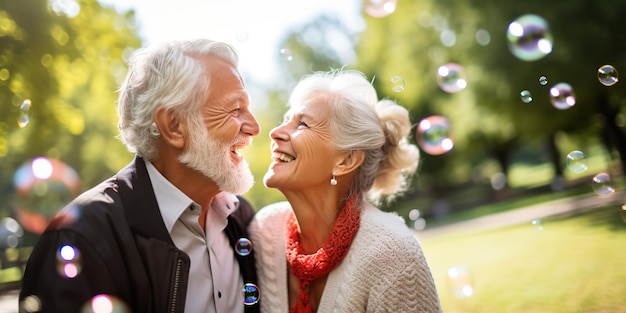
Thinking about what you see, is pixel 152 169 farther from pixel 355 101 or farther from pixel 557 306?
pixel 557 306

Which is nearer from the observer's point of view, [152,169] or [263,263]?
[152,169]

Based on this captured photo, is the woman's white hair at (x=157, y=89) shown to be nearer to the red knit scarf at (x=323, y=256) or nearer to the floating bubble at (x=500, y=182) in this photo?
the red knit scarf at (x=323, y=256)

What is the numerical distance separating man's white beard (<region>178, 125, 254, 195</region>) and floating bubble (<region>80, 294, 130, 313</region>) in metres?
0.93

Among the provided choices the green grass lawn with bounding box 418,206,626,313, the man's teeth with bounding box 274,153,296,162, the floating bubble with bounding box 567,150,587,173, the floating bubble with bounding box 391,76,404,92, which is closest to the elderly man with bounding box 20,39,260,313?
the man's teeth with bounding box 274,153,296,162

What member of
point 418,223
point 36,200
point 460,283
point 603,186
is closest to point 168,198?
point 460,283

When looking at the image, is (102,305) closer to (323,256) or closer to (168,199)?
(168,199)

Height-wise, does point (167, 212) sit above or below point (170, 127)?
below

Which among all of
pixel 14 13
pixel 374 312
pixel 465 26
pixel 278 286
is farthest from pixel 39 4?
pixel 465 26

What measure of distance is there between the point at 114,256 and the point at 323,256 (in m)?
1.22

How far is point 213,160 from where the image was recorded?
3445 mm

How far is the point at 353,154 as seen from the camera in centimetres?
373

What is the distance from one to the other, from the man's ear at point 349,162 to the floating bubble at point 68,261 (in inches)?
65.2

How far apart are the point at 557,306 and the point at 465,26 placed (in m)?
13.0

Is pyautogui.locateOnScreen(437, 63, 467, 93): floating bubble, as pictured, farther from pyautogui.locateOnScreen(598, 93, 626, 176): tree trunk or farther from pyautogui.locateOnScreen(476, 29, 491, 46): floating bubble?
pyautogui.locateOnScreen(476, 29, 491, 46): floating bubble
